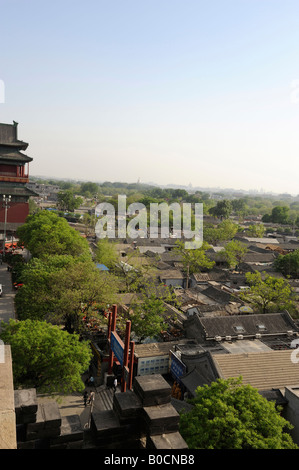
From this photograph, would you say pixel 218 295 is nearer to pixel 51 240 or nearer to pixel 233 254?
pixel 233 254

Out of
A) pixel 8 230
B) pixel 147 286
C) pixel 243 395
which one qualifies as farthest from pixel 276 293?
pixel 8 230

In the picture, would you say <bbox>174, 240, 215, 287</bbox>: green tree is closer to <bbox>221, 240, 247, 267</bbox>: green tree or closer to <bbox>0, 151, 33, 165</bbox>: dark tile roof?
<bbox>221, 240, 247, 267</bbox>: green tree

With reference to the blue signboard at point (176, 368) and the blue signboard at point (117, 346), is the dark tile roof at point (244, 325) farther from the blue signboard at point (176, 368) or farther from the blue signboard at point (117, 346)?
the blue signboard at point (117, 346)

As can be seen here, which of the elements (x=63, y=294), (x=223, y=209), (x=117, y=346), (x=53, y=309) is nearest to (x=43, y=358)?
(x=117, y=346)

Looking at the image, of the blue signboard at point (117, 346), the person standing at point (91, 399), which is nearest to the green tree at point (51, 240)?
the blue signboard at point (117, 346)

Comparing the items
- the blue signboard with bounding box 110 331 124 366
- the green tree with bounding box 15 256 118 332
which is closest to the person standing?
the blue signboard with bounding box 110 331 124 366
